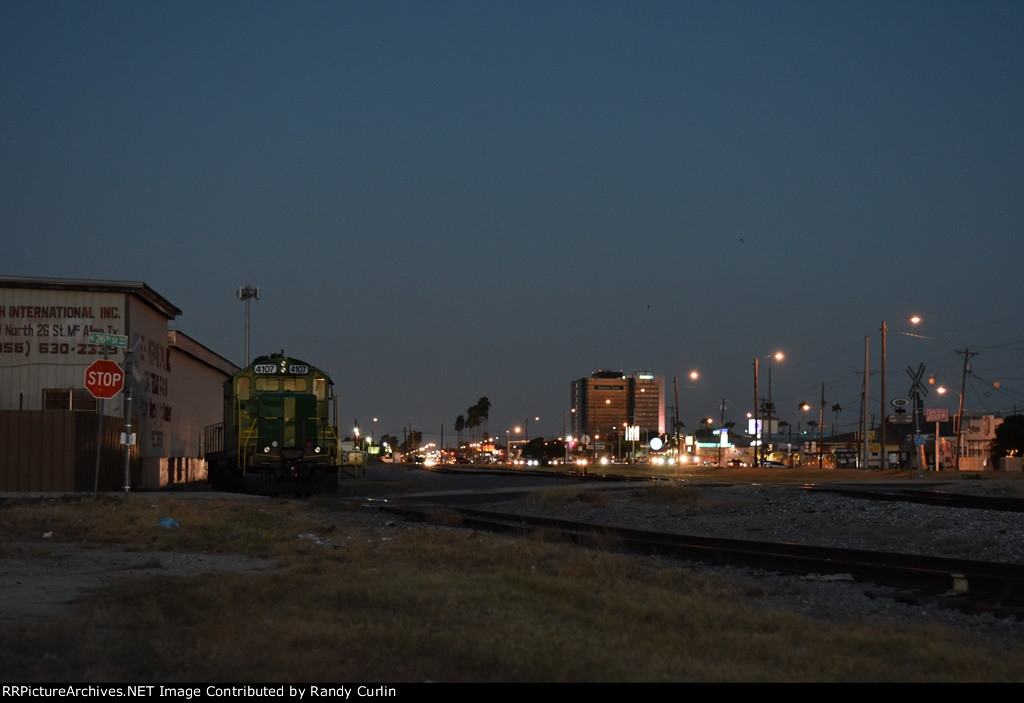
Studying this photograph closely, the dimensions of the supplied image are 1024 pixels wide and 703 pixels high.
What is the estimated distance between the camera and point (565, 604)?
10805 mm

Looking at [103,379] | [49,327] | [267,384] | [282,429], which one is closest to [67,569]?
[103,379]

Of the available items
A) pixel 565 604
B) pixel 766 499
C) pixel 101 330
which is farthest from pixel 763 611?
pixel 101 330

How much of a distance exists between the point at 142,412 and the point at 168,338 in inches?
306

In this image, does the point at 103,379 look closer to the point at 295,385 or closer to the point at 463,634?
the point at 295,385

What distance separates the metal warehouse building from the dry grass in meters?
19.2

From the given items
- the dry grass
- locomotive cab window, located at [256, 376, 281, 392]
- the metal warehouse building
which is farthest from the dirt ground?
locomotive cab window, located at [256, 376, 281, 392]

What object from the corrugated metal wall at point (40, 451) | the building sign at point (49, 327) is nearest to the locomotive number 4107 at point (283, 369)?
the corrugated metal wall at point (40, 451)

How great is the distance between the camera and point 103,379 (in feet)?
90.4

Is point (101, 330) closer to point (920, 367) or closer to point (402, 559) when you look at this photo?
point (402, 559)

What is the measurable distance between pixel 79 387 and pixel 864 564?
115 ft

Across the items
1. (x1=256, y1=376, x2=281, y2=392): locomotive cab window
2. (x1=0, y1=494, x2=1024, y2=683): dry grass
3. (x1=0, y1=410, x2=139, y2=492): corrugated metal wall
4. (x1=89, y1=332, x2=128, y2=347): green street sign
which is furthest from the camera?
(x1=0, y1=410, x2=139, y2=492): corrugated metal wall

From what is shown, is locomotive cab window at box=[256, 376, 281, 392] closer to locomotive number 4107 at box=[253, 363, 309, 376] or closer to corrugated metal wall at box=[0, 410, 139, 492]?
locomotive number 4107 at box=[253, 363, 309, 376]

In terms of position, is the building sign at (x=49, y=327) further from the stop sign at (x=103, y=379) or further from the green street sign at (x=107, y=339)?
the stop sign at (x=103, y=379)

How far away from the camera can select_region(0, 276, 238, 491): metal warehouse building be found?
37094 millimetres
